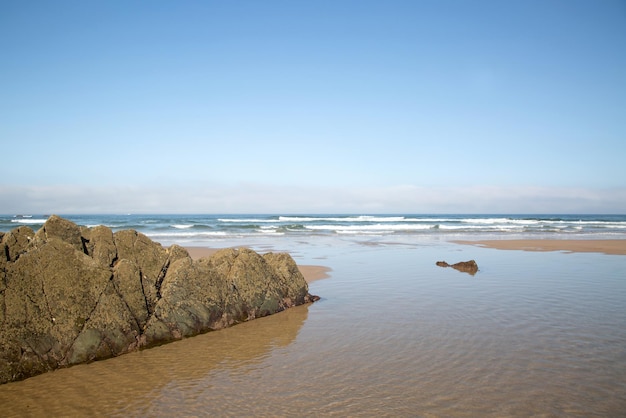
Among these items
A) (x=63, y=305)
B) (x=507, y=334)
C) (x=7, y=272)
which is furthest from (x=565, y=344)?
(x=7, y=272)

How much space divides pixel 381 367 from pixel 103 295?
4024mm

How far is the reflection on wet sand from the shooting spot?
14.1ft

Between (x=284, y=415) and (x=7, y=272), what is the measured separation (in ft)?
13.7

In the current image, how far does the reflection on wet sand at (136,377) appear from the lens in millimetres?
4293

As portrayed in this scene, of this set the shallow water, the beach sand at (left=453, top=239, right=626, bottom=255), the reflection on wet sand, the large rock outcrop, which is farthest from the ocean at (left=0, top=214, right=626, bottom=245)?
the reflection on wet sand

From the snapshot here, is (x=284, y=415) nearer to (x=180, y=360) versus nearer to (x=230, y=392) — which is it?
(x=230, y=392)

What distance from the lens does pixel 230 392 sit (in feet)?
14.8

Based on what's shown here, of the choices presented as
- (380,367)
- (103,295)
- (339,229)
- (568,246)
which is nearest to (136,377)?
(103,295)

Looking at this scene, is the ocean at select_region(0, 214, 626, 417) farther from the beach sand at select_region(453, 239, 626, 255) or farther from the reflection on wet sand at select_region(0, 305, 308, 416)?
the beach sand at select_region(453, 239, 626, 255)

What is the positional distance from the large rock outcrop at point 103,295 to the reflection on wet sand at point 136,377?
24cm

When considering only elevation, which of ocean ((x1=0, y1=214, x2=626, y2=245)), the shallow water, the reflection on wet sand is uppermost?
ocean ((x1=0, y1=214, x2=626, y2=245))

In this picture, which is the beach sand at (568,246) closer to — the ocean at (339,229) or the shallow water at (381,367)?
the ocean at (339,229)

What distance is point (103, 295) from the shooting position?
5.98 metres

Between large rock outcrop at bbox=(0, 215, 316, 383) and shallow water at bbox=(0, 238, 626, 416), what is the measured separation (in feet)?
0.87
